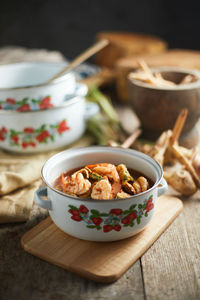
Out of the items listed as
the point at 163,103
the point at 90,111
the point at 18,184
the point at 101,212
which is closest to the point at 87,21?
the point at 90,111

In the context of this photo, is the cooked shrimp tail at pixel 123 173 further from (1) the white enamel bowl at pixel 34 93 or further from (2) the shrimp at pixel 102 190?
(1) the white enamel bowl at pixel 34 93

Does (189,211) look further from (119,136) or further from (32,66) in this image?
(32,66)

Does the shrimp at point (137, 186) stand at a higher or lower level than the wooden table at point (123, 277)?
higher

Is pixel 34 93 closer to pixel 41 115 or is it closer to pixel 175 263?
pixel 41 115

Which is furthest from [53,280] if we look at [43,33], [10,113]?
[43,33]

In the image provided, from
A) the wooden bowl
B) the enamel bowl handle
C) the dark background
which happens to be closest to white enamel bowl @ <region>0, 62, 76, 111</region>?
the enamel bowl handle

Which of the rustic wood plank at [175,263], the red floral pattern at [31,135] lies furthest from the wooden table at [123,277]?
the red floral pattern at [31,135]

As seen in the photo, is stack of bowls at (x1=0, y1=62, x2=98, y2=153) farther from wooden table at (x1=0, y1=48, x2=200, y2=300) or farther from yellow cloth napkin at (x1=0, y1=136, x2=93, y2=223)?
wooden table at (x1=0, y1=48, x2=200, y2=300)
